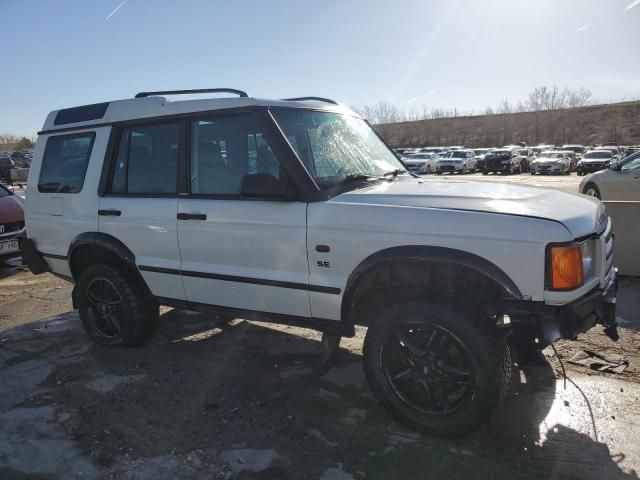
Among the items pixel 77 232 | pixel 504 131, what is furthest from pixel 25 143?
pixel 77 232

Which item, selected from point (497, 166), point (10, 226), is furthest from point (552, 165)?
point (10, 226)

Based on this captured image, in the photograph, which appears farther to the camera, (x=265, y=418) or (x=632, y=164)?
(x=632, y=164)

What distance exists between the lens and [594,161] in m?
30.6

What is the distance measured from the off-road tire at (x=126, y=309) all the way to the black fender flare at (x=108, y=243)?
19 centimetres

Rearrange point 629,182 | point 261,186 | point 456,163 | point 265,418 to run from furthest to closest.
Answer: point 456,163
point 629,182
point 265,418
point 261,186

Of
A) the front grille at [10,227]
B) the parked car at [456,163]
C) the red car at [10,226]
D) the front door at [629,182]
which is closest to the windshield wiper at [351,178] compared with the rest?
the red car at [10,226]

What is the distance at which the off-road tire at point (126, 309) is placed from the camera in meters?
4.18

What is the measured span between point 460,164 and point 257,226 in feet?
107

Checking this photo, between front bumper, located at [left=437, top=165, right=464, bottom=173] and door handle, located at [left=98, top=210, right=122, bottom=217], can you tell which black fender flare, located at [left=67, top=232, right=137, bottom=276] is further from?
front bumper, located at [left=437, top=165, right=464, bottom=173]

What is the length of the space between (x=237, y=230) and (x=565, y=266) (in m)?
2.01

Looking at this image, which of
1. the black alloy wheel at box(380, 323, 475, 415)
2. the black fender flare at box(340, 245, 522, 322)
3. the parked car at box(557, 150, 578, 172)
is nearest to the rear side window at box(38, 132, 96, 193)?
the black fender flare at box(340, 245, 522, 322)

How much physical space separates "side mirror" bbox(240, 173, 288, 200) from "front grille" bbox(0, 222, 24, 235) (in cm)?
653

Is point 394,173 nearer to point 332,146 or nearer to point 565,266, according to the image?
point 332,146

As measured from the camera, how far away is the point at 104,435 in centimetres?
307
